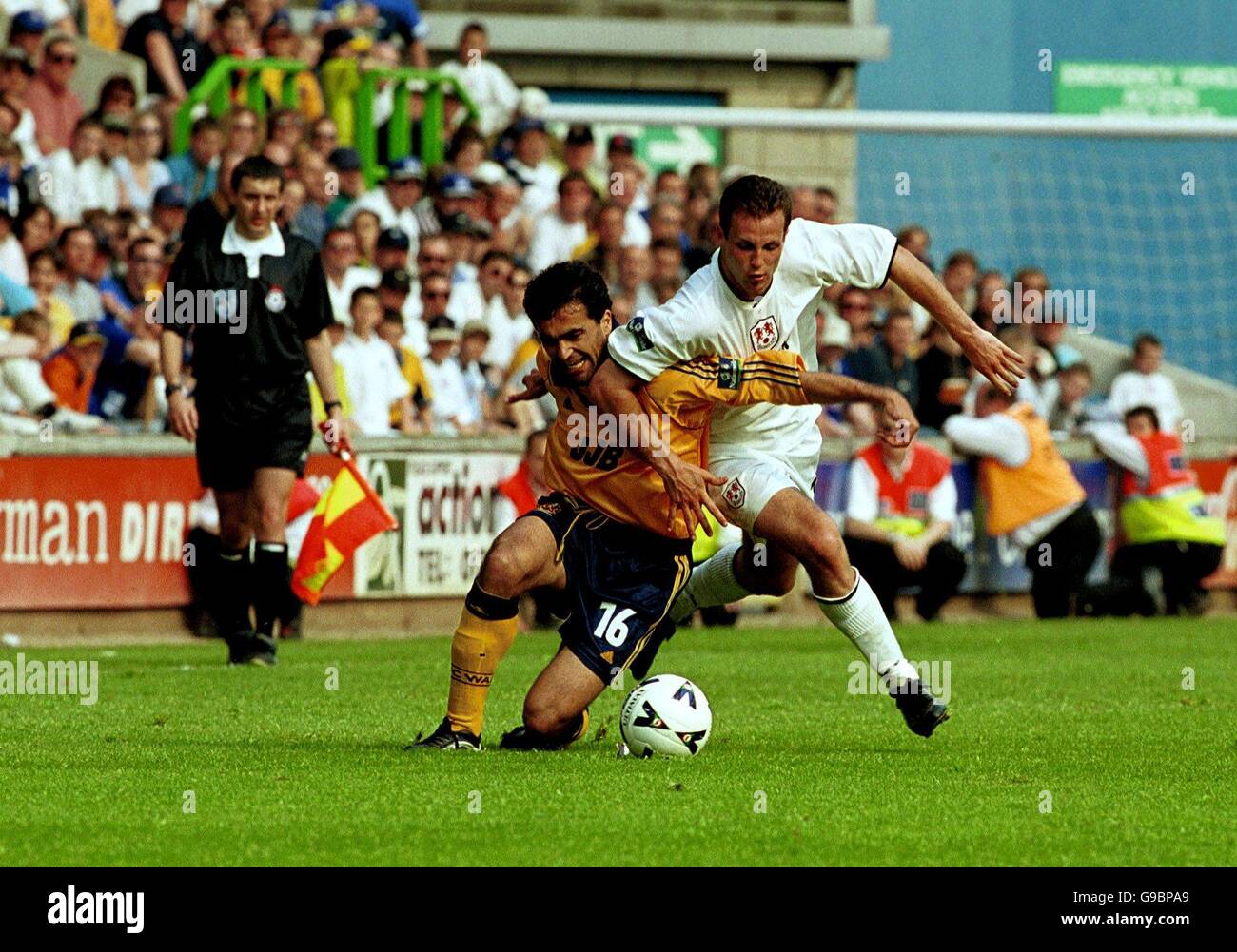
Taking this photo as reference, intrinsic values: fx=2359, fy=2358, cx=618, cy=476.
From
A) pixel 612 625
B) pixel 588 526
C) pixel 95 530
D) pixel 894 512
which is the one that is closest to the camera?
pixel 612 625

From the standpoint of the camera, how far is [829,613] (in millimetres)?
8594

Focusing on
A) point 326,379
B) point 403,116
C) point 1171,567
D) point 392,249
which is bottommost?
point 1171,567

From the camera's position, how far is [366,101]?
19547 millimetres

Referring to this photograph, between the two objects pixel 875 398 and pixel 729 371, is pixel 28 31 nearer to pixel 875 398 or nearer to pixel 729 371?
pixel 729 371

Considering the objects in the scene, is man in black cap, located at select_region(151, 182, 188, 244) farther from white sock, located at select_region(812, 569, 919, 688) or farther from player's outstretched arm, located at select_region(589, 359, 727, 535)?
white sock, located at select_region(812, 569, 919, 688)

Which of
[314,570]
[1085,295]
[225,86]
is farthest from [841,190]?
[314,570]

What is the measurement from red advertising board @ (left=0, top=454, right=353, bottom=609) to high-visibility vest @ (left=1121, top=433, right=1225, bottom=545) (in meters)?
7.35

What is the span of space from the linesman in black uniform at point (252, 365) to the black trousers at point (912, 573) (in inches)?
221

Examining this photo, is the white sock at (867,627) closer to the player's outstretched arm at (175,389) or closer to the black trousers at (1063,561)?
the player's outstretched arm at (175,389)

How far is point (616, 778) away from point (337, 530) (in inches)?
205

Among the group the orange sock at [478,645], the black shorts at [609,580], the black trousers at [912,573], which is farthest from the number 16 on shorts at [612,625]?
the black trousers at [912,573]

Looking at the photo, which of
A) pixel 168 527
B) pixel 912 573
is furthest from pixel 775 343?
pixel 912 573

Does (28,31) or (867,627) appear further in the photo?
(28,31)

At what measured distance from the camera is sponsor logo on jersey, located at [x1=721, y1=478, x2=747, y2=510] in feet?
28.5
